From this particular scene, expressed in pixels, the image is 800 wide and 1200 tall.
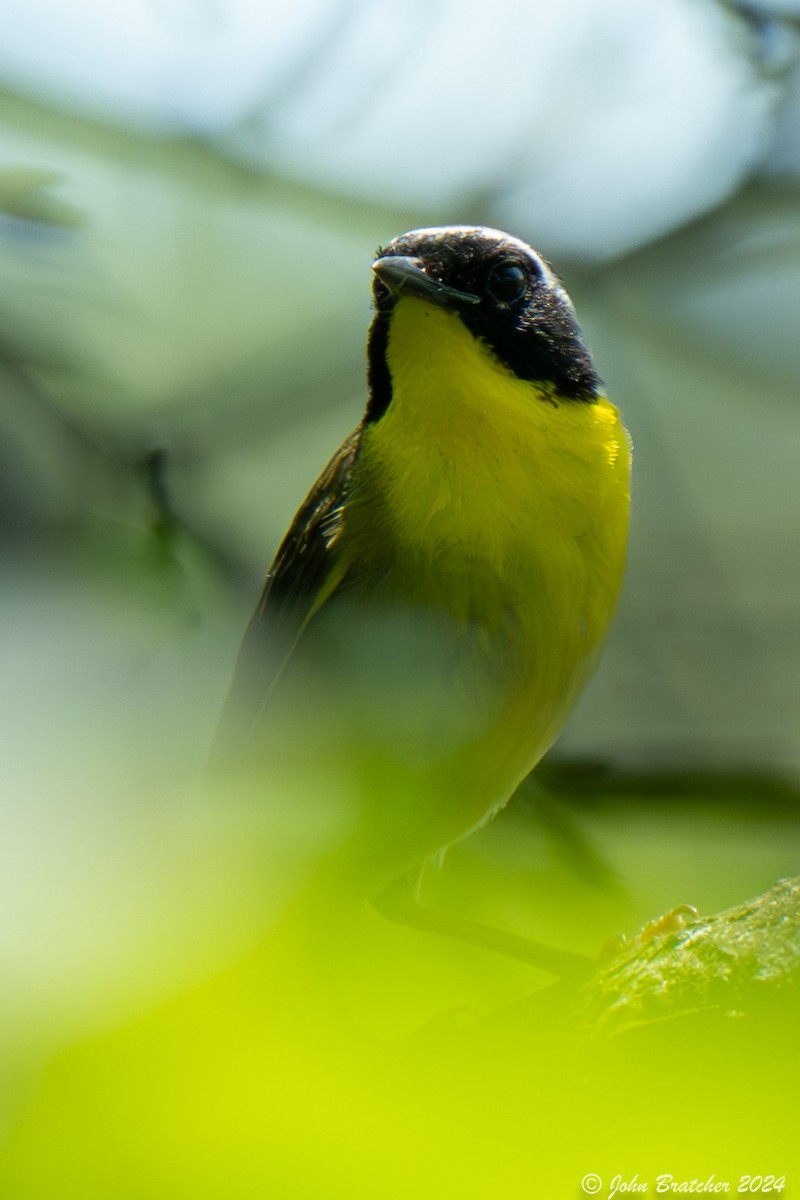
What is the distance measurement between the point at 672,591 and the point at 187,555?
95.4 inches

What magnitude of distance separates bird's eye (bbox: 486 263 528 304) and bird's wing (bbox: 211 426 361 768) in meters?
0.52

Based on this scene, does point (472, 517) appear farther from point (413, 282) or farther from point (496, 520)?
point (413, 282)

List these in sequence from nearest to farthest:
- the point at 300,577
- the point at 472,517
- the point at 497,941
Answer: the point at 497,941 → the point at 472,517 → the point at 300,577

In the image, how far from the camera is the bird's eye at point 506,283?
304cm

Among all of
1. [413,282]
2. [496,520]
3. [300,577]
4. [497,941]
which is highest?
[413,282]

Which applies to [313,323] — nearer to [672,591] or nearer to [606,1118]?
[672,591]

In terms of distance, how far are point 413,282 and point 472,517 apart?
649mm

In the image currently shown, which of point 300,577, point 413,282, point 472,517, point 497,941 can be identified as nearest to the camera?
point 497,941

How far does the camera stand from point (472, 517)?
2.64 meters

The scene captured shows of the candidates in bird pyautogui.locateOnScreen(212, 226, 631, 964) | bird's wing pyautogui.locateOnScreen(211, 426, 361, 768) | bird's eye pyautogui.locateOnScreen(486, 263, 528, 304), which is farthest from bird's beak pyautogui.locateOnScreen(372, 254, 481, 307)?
bird's wing pyautogui.locateOnScreen(211, 426, 361, 768)

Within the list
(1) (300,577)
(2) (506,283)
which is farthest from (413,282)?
(1) (300,577)

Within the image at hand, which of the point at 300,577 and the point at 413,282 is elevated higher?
the point at 413,282

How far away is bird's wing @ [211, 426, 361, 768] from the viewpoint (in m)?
2.88

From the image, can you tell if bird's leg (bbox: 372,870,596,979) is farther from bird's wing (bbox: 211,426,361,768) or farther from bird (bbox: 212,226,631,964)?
bird's wing (bbox: 211,426,361,768)
